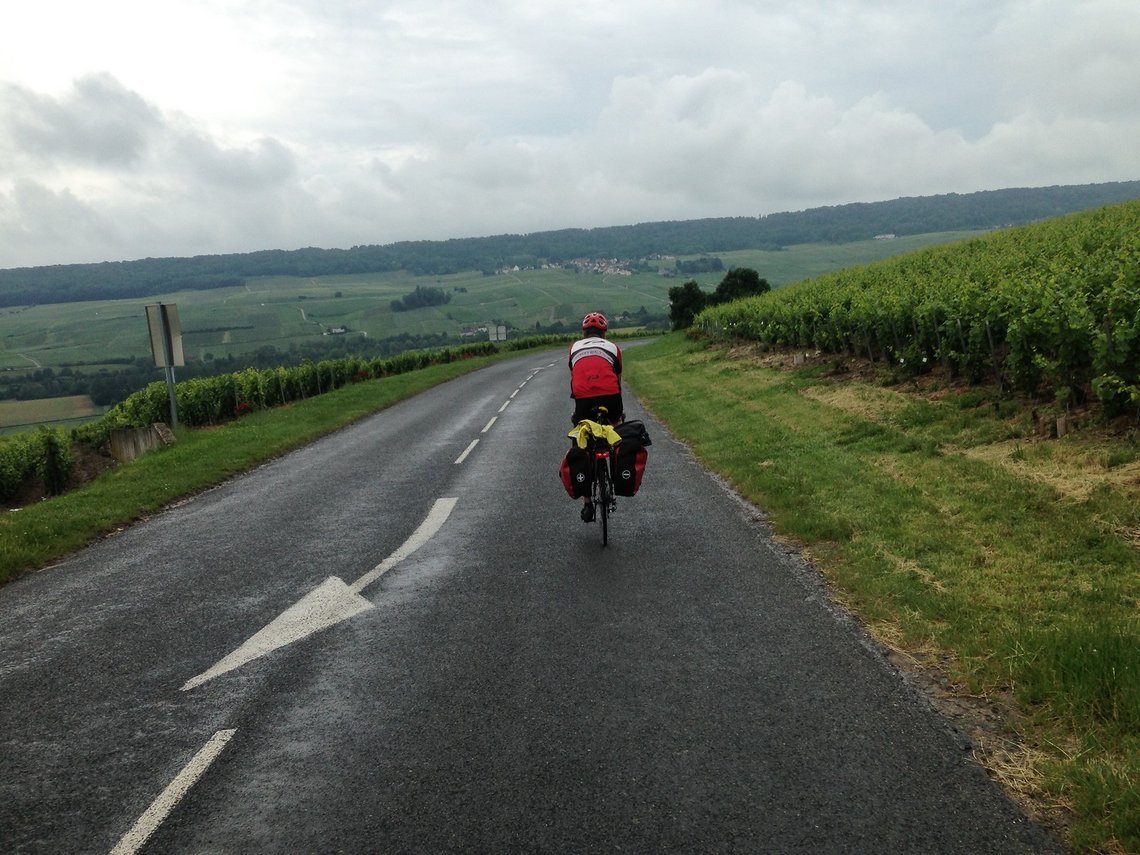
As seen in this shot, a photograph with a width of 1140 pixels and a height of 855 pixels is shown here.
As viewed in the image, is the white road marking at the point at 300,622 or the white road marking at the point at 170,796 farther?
the white road marking at the point at 300,622

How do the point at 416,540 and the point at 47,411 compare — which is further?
the point at 47,411

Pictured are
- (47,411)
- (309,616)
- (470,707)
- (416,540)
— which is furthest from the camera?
(47,411)

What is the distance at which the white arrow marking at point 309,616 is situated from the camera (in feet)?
19.3

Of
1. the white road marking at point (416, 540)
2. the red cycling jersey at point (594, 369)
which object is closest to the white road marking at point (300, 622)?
the white road marking at point (416, 540)

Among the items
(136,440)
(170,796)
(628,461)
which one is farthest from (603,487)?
(136,440)

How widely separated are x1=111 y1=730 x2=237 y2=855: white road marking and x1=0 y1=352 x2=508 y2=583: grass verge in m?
5.73

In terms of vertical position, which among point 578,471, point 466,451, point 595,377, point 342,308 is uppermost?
point 342,308

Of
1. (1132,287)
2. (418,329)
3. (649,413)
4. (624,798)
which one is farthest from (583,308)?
(624,798)

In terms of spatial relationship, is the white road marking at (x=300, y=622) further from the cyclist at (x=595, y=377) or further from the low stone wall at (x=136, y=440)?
the low stone wall at (x=136, y=440)

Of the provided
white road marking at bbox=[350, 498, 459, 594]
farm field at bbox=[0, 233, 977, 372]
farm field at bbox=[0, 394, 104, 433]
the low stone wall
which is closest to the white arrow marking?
white road marking at bbox=[350, 498, 459, 594]

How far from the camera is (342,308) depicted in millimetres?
139250

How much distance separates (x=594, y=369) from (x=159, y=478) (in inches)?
364

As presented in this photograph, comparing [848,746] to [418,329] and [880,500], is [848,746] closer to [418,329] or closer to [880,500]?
[880,500]

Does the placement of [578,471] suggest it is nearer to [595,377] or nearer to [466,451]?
[595,377]
